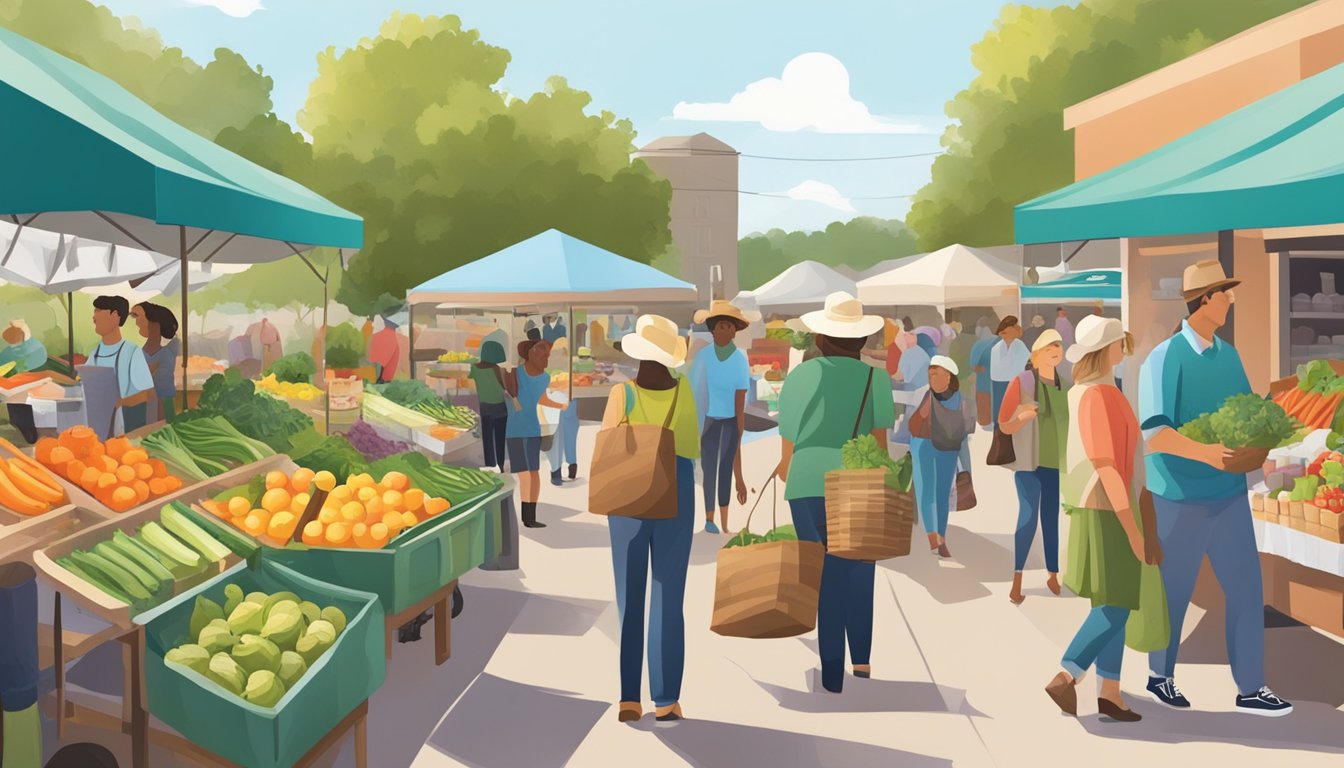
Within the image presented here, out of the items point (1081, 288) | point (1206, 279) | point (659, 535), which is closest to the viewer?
point (659, 535)

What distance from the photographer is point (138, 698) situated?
4371 mm

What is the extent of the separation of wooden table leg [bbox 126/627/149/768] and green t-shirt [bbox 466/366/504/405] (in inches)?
279

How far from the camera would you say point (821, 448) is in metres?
5.64

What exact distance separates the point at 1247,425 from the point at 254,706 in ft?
14.4

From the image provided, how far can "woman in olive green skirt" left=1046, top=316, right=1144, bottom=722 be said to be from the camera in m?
5.09

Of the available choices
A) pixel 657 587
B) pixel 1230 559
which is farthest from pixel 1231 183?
pixel 657 587

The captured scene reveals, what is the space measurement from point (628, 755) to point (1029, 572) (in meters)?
4.92

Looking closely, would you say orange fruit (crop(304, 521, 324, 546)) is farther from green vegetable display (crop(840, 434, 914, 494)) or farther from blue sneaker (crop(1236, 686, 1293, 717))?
blue sneaker (crop(1236, 686, 1293, 717))

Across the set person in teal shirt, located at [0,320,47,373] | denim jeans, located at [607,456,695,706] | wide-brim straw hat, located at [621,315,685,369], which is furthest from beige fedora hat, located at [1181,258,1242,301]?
person in teal shirt, located at [0,320,47,373]

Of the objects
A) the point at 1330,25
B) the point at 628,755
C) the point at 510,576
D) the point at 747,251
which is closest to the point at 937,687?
the point at 628,755

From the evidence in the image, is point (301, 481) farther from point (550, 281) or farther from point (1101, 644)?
point (550, 281)

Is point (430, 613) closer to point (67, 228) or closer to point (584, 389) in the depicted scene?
point (67, 228)

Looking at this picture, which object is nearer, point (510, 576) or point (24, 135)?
point (24, 135)

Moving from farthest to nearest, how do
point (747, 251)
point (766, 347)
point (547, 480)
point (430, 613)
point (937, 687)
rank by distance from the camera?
point (747, 251), point (766, 347), point (547, 480), point (430, 613), point (937, 687)
